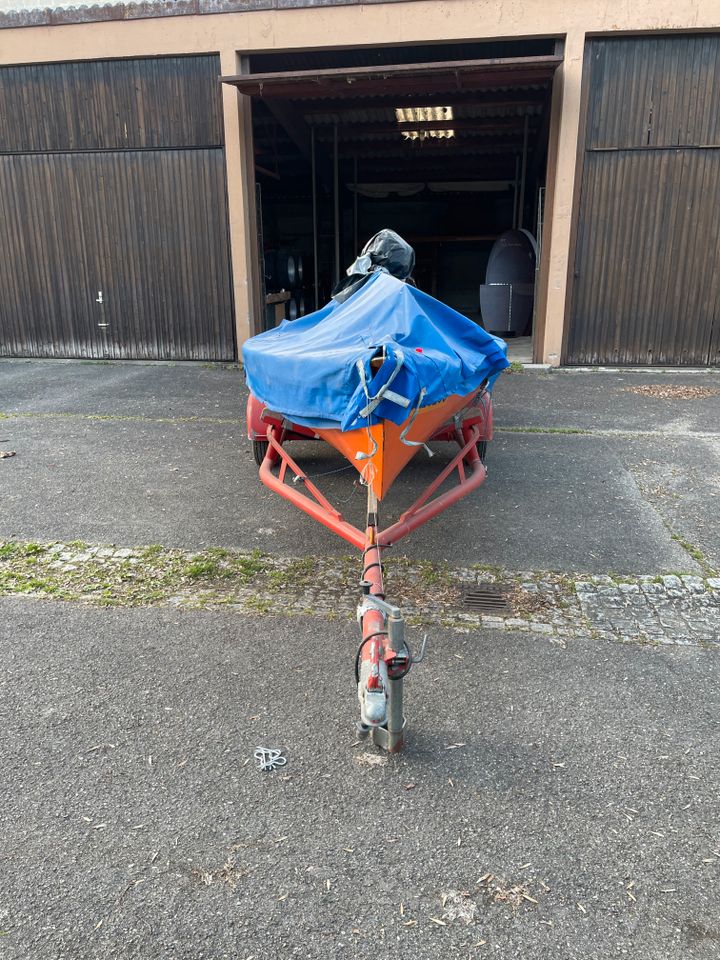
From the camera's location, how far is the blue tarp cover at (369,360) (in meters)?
3.36

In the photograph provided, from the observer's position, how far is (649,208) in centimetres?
1059

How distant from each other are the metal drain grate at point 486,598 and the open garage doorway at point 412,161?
7789 millimetres

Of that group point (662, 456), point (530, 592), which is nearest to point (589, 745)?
point (530, 592)

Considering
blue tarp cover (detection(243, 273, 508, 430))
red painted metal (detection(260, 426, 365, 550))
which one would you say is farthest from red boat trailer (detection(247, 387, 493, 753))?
blue tarp cover (detection(243, 273, 508, 430))

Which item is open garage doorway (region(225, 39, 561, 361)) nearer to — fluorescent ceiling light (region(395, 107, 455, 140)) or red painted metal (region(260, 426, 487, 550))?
fluorescent ceiling light (region(395, 107, 455, 140))

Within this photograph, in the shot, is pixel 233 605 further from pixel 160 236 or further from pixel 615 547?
pixel 160 236

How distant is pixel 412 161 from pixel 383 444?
1656 cm

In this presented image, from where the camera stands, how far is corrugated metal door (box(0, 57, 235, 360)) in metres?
11.1

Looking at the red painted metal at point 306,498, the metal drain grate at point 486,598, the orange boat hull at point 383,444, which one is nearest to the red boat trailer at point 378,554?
the red painted metal at point 306,498

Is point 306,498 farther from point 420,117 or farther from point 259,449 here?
point 420,117

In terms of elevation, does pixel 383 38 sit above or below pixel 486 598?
above

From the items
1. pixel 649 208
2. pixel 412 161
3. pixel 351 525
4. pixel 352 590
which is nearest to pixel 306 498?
pixel 351 525

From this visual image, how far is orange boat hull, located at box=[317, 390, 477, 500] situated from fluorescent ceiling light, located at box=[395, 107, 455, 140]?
1080 centimetres

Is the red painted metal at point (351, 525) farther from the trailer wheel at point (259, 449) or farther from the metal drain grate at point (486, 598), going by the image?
the trailer wheel at point (259, 449)
